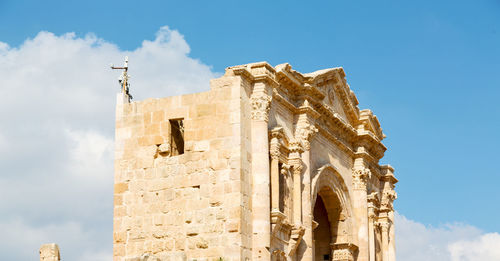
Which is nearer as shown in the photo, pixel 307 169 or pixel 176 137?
pixel 176 137

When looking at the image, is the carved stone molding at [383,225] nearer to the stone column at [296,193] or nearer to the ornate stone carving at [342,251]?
the ornate stone carving at [342,251]

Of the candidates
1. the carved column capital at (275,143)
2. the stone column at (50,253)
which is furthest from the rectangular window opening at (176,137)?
the stone column at (50,253)

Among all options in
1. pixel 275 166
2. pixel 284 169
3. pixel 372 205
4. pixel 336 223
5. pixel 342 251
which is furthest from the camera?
pixel 372 205

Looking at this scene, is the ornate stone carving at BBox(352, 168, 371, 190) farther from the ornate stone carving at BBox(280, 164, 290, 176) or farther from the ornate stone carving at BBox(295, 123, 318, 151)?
the ornate stone carving at BBox(280, 164, 290, 176)

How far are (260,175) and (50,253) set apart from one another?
19.2 feet

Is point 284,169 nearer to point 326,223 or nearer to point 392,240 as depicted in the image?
point 326,223

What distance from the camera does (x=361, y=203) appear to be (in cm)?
3284

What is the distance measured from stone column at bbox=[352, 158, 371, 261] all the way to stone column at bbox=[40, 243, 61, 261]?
1222 cm

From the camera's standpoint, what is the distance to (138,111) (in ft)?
90.5

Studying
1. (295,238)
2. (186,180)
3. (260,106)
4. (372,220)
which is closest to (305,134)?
(260,106)

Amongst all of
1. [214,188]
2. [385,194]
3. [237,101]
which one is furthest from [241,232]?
[385,194]

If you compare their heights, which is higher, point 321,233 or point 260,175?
point 260,175

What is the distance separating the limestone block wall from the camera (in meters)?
25.4

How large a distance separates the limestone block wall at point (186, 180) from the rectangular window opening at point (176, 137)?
7.3 inches
